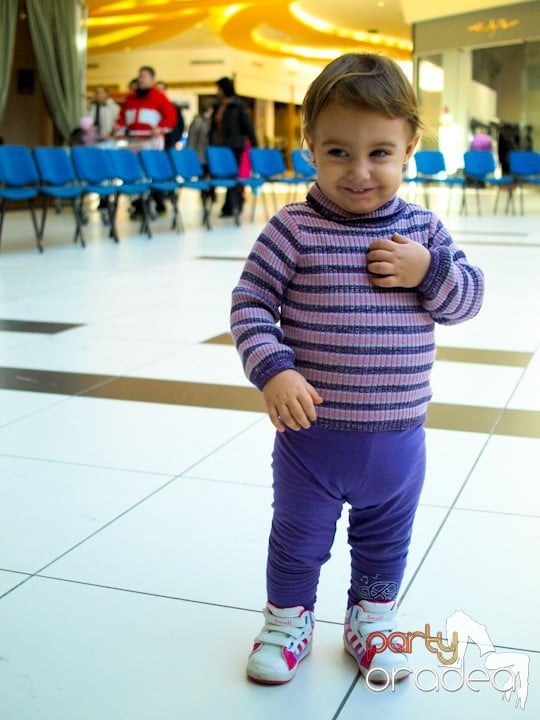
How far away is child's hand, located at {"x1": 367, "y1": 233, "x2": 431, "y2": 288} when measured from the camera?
1.22 meters

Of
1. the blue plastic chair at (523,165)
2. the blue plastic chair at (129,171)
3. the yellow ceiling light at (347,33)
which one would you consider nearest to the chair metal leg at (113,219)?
the blue plastic chair at (129,171)

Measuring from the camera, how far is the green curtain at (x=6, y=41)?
11.1 metres

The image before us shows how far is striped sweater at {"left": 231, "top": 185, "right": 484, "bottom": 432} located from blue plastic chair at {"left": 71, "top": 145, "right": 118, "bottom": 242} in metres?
6.99

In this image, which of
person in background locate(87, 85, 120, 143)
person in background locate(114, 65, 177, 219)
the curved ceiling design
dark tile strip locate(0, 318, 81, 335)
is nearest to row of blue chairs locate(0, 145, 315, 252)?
person in background locate(114, 65, 177, 219)

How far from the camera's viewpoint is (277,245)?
1.25 metres

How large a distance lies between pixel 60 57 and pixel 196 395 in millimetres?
10392

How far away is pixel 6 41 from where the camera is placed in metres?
11.2

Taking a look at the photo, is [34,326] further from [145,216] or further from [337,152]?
[145,216]

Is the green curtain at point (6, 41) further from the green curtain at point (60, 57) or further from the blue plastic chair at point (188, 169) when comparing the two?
the blue plastic chair at point (188, 169)

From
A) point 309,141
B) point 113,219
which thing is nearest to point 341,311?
point 309,141

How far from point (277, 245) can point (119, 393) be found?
1.84 meters

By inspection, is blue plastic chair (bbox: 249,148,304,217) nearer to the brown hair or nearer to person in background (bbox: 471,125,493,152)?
person in background (bbox: 471,125,493,152)

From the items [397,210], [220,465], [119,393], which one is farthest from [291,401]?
[119,393]

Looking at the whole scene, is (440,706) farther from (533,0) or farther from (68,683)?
(533,0)
